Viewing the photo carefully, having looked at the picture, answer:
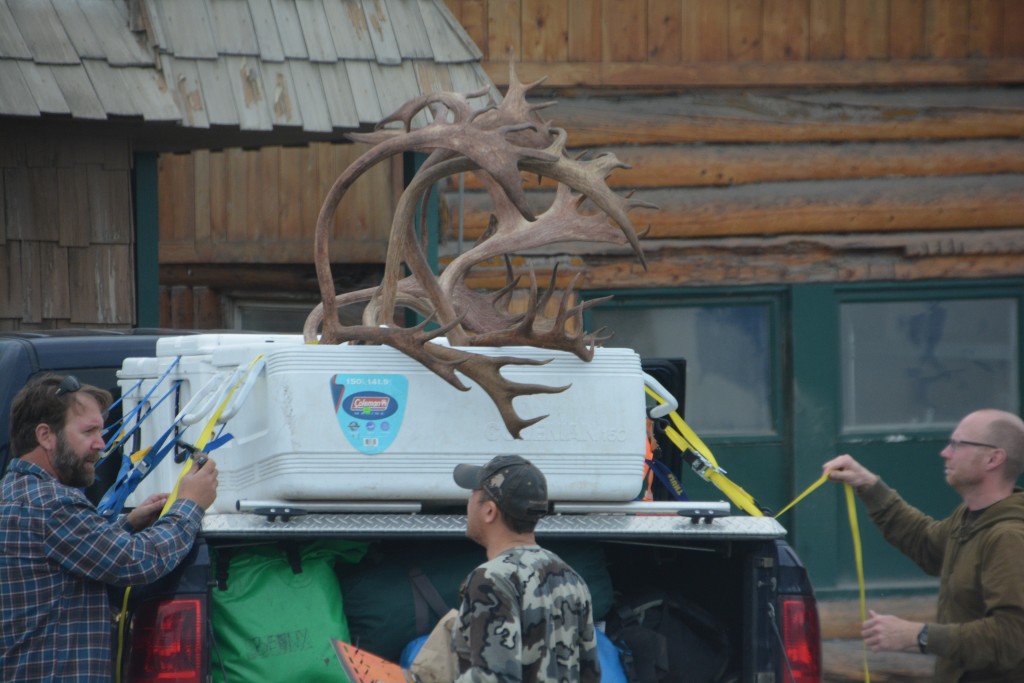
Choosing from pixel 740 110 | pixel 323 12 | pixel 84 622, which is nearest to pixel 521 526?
pixel 84 622

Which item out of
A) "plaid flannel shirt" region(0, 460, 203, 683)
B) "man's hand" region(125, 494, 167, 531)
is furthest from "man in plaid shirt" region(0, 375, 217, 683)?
"man's hand" region(125, 494, 167, 531)

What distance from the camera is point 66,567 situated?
3.73 metres

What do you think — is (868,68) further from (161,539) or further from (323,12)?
(161,539)

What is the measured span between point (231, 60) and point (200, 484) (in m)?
4.37

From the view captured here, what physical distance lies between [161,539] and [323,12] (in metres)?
5.01

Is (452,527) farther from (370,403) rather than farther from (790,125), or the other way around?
(790,125)

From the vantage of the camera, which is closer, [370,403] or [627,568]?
[370,403]

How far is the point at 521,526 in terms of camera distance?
3.49m

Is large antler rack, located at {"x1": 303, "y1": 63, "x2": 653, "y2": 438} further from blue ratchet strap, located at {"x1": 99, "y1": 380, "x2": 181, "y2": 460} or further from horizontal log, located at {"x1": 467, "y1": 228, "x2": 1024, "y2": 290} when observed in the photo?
horizontal log, located at {"x1": 467, "y1": 228, "x2": 1024, "y2": 290}

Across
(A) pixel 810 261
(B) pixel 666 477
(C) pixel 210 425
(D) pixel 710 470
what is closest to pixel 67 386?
(C) pixel 210 425

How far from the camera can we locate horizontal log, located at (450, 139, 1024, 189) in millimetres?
8688

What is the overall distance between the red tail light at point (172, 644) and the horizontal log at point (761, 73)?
534 cm

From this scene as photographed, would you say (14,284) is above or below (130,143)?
below

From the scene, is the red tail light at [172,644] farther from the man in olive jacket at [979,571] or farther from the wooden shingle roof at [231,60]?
the wooden shingle roof at [231,60]
